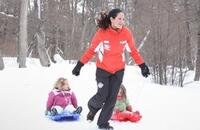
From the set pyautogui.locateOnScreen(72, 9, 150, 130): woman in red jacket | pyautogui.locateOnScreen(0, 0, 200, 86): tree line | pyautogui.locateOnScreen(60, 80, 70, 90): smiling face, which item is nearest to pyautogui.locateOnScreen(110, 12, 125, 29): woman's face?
pyautogui.locateOnScreen(72, 9, 150, 130): woman in red jacket

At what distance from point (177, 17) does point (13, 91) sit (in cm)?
608

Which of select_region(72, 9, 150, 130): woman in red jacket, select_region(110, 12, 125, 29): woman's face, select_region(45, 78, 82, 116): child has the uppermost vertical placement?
select_region(110, 12, 125, 29): woman's face

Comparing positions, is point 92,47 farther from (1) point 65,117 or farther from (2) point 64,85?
(2) point 64,85

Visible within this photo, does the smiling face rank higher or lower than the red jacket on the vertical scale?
lower

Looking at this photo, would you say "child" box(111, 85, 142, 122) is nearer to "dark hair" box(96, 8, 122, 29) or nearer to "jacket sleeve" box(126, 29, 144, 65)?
"jacket sleeve" box(126, 29, 144, 65)

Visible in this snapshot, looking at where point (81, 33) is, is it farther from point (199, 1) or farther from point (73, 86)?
point (73, 86)

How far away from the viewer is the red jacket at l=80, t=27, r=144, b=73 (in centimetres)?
688

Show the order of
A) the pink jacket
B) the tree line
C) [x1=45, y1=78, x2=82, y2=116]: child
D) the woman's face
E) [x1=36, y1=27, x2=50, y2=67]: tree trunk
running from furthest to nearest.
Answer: [x1=36, y1=27, x2=50, y2=67]: tree trunk
the tree line
the pink jacket
[x1=45, y1=78, x2=82, y2=116]: child
the woman's face

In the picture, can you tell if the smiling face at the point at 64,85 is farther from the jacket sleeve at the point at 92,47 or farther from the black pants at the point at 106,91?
the jacket sleeve at the point at 92,47

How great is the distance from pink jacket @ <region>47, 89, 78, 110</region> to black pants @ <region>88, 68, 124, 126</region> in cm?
144

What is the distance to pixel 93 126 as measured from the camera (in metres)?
7.40

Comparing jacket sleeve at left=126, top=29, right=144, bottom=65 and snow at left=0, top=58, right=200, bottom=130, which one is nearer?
jacket sleeve at left=126, top=29, right=144, bottom=65

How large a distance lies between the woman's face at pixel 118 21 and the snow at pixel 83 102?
1570 mm

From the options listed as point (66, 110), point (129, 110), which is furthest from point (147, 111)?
point (66, 110)
